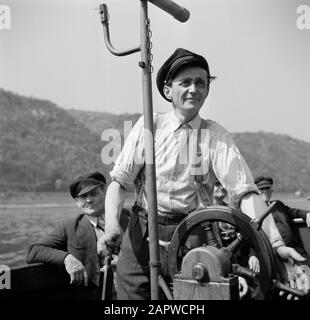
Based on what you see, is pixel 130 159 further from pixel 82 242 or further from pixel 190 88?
pixel 82 242

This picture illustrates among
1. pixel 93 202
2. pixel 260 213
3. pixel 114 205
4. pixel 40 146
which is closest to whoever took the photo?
pixel 260 213

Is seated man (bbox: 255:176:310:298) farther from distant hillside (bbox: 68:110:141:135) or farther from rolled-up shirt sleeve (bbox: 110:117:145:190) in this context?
distant hillside (bbox: 68:110:141:135)

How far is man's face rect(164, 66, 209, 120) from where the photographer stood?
129cm

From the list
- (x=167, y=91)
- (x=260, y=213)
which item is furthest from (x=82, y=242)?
(x=260, y=213)

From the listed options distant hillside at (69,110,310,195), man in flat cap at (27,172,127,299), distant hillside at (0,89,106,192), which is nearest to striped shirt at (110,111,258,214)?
man in flat cap at (27,172,127,299)

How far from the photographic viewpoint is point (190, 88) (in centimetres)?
129

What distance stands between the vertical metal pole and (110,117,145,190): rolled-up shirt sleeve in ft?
0.82

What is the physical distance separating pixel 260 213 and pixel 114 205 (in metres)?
0.42

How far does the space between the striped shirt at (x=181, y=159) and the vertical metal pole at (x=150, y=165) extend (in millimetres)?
247

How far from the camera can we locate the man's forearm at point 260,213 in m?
1.15

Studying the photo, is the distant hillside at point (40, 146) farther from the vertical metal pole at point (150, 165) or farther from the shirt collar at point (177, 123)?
the vertical metal pole at point (150, 165)

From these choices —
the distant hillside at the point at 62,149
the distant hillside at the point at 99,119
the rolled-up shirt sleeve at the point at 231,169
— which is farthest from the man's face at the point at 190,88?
the distant hillside at the point at 62,149
